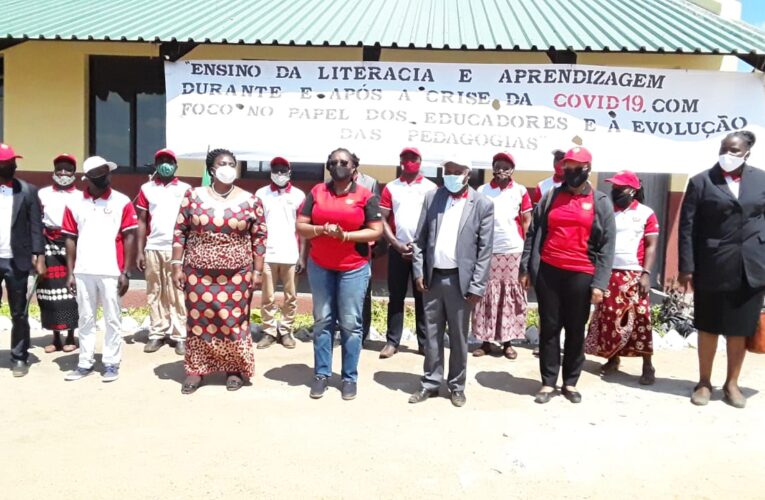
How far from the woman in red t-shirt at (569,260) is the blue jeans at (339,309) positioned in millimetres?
1284

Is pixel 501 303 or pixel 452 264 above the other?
pixel 452 264

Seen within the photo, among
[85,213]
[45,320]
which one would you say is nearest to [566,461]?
[85,213]

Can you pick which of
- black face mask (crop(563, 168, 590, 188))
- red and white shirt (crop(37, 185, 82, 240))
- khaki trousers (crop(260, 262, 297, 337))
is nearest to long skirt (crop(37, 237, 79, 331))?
red and white shirt (crop(37, 185, 82, 240))

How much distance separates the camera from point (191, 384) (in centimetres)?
456

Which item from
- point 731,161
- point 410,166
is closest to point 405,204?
point 410,166

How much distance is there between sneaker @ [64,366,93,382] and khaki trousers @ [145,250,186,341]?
0.86 metres

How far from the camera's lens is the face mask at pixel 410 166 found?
541 centimetres

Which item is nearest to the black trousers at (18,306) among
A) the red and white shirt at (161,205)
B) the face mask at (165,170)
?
the red and white shirt at (161,205)

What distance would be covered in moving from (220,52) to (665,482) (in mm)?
7305

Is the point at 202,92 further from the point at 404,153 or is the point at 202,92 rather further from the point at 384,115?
the point at 404,153

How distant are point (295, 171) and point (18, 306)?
4.12 metres

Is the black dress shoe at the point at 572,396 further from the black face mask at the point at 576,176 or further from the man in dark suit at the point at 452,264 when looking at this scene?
the black face mask at the point at 576,176

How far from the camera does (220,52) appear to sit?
26.7 feet

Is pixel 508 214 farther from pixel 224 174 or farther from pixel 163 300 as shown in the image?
pixel 163 300
